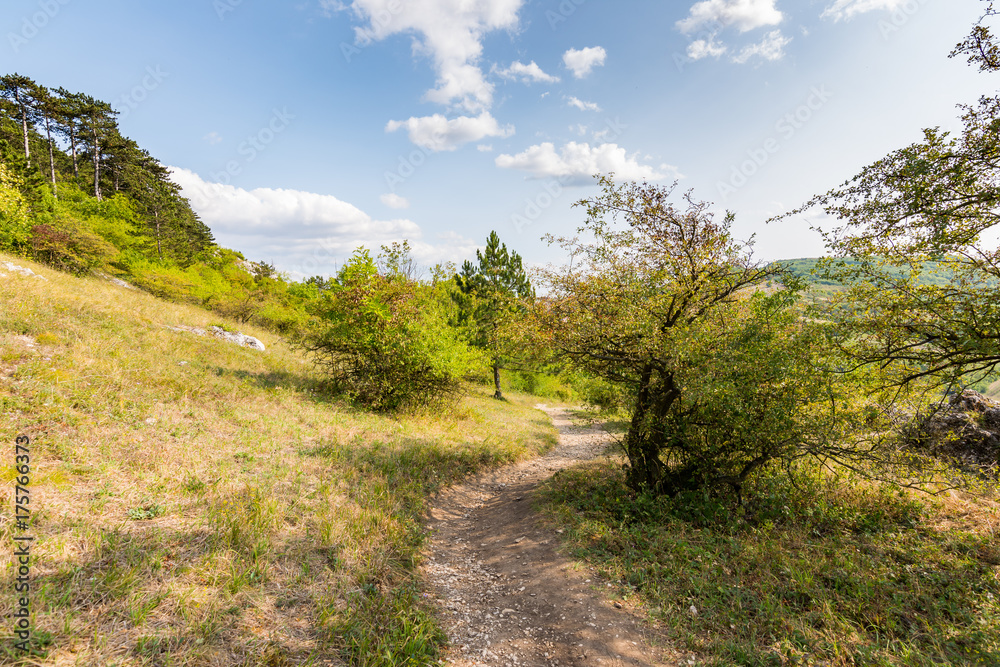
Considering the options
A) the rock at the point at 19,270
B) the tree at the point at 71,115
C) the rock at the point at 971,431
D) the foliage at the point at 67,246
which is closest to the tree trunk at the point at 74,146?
the tree at the point at 71,115

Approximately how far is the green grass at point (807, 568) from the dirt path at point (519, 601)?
505mm

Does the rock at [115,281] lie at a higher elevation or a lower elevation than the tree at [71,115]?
lower

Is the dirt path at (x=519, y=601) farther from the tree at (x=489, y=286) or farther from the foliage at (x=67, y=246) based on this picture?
the foliage at (x=67, y=246)

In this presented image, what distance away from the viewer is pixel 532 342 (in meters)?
8.74

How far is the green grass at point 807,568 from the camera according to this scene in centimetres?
439

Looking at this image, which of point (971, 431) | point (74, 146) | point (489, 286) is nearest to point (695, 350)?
point (971, 431)

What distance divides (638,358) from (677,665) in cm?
496

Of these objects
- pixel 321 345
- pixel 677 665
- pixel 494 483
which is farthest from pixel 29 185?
pixel 677 665

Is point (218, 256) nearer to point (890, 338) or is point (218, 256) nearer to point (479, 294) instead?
point (479, 294)

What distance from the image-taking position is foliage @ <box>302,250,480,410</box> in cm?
1304

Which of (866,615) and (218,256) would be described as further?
(218,256)

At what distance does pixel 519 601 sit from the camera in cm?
546

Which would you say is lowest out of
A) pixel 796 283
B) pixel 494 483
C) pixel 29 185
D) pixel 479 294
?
pixel 494 483

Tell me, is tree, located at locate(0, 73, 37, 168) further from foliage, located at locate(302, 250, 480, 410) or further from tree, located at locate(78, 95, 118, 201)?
foliage, located at locate(302, 250, 480, 410)
